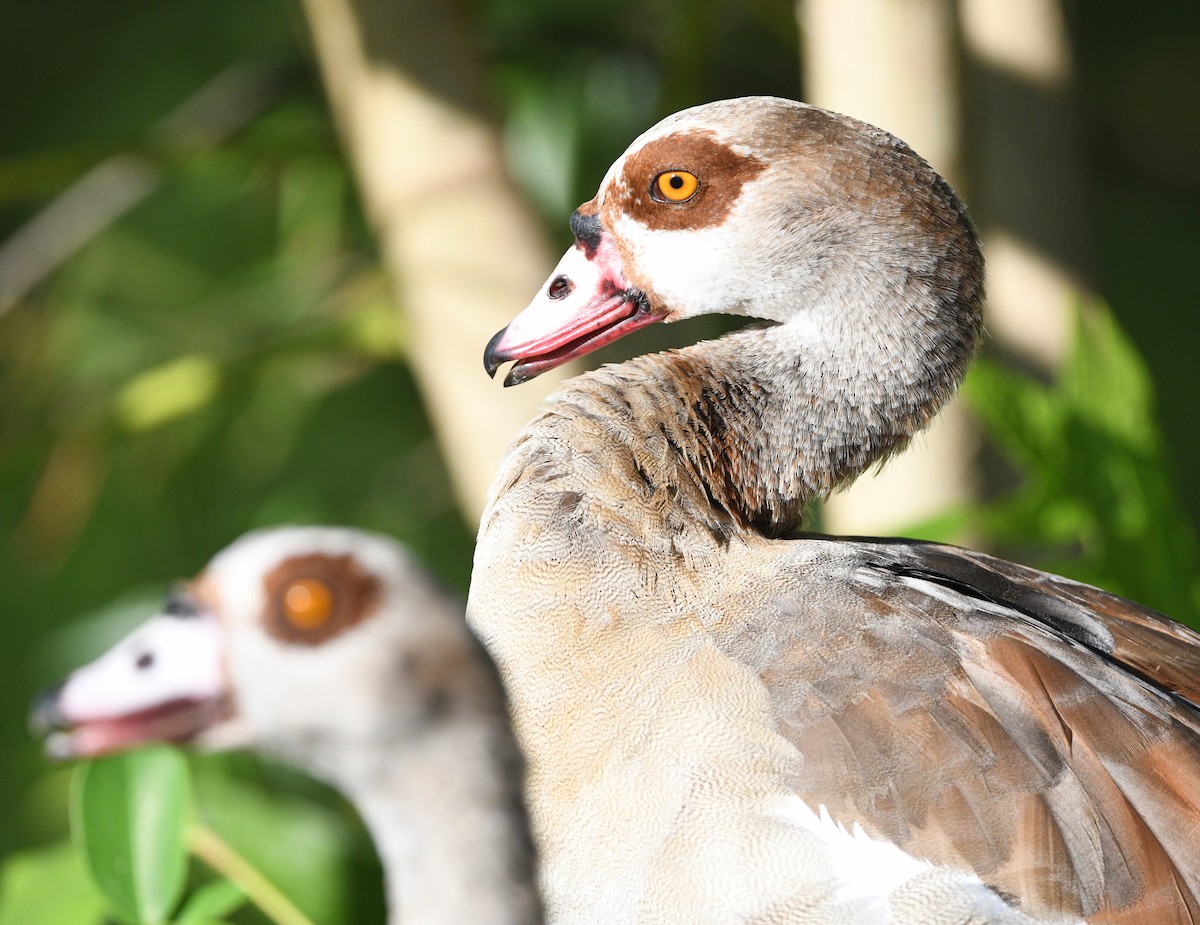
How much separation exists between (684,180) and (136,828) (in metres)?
0.64

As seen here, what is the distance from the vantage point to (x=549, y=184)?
1830 millimetres

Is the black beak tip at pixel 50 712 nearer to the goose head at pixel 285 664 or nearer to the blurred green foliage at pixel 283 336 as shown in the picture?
the goose head at pixel 285 664

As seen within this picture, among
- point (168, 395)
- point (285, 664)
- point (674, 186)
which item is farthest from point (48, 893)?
point (674, 186)

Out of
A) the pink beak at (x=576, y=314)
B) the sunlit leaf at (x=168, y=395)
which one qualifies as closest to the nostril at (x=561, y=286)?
the pink beak at (x=576, y=314)

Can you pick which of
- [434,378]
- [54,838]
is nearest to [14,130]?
[54,838]

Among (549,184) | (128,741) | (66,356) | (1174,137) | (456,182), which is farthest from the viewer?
(1174,137)

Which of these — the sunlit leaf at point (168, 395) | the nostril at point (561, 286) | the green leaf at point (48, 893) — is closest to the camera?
the nostril at point (561, 286)

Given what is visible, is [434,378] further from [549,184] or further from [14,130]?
[14,130]

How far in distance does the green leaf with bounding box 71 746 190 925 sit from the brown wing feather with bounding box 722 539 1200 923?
46cm

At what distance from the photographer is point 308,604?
2.21 feet

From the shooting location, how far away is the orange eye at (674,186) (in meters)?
0.99

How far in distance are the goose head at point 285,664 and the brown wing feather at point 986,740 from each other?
0.24 meters

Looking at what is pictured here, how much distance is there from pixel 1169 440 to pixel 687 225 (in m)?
2.10

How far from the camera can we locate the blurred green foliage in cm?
125
